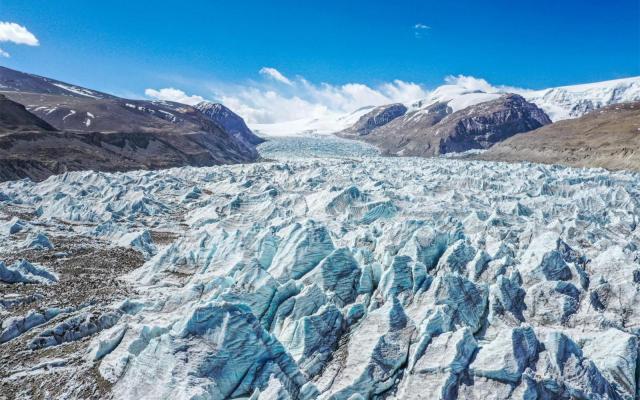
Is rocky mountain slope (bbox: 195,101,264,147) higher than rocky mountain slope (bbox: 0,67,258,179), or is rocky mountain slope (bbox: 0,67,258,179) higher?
rocky mountain slope (bbox: 195,101,264,147)

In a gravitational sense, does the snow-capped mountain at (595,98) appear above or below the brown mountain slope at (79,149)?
above

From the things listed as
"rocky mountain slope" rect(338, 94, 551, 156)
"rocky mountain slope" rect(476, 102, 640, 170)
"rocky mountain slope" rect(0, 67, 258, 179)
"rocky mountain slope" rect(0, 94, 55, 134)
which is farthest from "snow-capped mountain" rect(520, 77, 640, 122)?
"rocky mountain slope" rect(0, 94, 55, 134)

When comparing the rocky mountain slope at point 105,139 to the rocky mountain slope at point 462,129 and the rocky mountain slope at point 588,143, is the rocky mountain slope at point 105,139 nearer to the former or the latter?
the rocky mountain slope at point 462,129

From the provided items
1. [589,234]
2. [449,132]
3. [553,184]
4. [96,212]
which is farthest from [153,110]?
[589,234]

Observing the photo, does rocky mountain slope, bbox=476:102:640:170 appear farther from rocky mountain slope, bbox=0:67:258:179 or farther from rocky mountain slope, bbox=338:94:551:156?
rocky mountain slope, bbox=0:67:258:179

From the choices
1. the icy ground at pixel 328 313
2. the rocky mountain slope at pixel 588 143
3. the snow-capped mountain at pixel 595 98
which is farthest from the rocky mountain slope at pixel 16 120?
the snow-capped mountain at pixel 595 98

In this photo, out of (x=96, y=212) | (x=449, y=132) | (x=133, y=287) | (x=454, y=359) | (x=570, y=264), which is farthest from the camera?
(x=449, y=132)

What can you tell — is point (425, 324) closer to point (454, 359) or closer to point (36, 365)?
point (454, 359)
